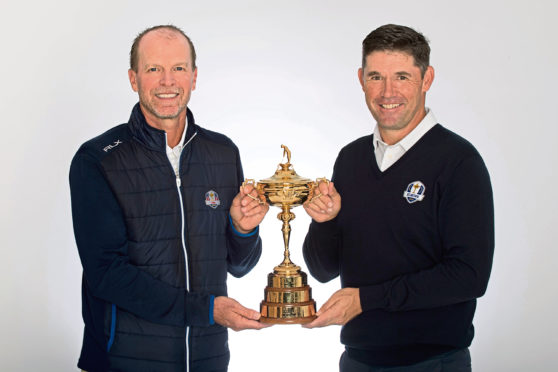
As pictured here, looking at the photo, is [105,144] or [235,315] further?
[105,144]

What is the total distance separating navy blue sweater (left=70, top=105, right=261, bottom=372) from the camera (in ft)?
10.6

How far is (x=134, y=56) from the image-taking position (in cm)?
342

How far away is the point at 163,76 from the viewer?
10.9ft

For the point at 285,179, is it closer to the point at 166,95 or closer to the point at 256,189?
the point at 256,189

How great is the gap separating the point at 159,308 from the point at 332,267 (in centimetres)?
78

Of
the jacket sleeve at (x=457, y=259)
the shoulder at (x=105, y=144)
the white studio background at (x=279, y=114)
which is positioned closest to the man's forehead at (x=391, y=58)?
the jacket sleeve at (x=457, y=259)

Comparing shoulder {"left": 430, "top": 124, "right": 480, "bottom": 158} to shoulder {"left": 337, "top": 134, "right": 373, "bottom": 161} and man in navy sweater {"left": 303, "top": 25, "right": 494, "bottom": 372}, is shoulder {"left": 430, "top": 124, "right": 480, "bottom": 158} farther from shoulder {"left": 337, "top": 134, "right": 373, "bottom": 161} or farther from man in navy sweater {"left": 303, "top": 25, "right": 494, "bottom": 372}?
shoulder {"left": 337, "top": 134, "right": 373, "bottom": 161}

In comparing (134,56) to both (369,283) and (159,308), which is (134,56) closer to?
(159,308)

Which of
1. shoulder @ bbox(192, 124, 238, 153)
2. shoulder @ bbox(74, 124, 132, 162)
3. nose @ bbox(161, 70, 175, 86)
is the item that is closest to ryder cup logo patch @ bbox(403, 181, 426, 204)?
shoulder @ bbox(192, 124, 238, 153)

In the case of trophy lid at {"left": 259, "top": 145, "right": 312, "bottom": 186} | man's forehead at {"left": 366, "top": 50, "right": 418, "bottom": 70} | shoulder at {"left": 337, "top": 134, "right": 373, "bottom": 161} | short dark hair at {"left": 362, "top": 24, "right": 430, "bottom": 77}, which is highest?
short dark hair at {"left": 362, "top": 24, "right": 430, "bottom": 77}

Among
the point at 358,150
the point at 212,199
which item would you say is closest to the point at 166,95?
the point at 212,199

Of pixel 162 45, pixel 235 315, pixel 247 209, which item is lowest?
pixel 235 315

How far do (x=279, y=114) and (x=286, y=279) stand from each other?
239 cm
